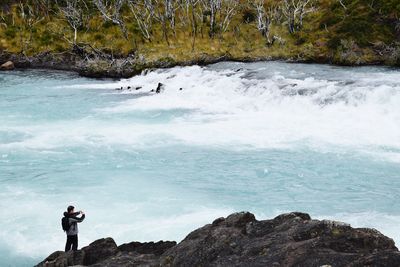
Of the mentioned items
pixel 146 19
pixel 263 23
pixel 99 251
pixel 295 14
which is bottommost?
pixel 99 251

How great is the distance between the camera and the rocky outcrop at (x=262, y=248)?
839 cm

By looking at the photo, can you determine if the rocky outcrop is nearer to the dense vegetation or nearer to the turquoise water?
the turquoise water

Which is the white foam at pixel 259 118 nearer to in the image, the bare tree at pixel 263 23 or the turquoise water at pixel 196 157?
the turquoise water at pixel 196 157

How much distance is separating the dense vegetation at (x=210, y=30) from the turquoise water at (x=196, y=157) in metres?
13.2

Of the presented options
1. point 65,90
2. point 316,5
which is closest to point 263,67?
point 65,90

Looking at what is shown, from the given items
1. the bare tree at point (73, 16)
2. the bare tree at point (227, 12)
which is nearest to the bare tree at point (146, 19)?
the bare tree at point (73, 16)

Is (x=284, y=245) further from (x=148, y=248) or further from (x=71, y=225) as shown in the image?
(x=71, y=225)

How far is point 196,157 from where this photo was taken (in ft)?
78.1

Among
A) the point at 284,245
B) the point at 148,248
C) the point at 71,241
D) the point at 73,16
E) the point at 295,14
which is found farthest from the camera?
the point at 73,16

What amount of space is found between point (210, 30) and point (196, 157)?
40684mm

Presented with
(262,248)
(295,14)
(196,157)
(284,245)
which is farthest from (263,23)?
(284,245)

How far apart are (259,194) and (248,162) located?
397cm

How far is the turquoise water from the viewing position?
16625 mm

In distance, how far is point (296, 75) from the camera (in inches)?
1655
